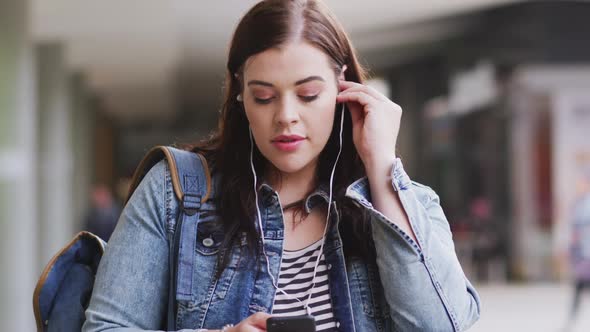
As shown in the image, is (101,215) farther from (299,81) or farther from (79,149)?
(299,81)

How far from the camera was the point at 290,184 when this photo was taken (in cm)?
216

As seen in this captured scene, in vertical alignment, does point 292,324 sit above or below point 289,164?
below

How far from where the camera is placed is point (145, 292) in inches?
76.4

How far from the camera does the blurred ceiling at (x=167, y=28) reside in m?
13.7

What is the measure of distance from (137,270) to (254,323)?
284mm

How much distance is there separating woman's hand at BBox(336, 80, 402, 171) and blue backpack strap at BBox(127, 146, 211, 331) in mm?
354

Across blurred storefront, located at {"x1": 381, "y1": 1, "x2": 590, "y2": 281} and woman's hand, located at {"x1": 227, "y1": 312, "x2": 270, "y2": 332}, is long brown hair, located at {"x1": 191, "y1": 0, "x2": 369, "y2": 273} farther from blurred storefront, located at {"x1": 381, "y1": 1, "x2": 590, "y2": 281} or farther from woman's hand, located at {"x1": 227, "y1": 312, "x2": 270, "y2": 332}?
blurred storefront, located at {"x1": 381, "y1": 1, "x2": 590, "y2": 281}

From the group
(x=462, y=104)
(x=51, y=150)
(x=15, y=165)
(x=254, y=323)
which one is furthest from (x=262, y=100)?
(x=462, y=104)

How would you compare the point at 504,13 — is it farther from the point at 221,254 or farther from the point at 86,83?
the point at 221,254

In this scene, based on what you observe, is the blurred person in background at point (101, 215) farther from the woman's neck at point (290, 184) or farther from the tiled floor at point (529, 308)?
the woman's neck at point (290, 184)

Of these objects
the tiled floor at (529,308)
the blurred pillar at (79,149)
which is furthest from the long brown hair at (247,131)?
the blurred pillar at (79,149)

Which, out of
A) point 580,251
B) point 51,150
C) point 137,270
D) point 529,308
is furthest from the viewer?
point 51,150

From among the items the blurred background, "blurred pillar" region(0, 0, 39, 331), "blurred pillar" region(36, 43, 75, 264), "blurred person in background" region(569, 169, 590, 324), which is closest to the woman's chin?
"blurred pillar" region(0, 0, 39, 331)

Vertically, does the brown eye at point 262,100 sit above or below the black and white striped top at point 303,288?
above
